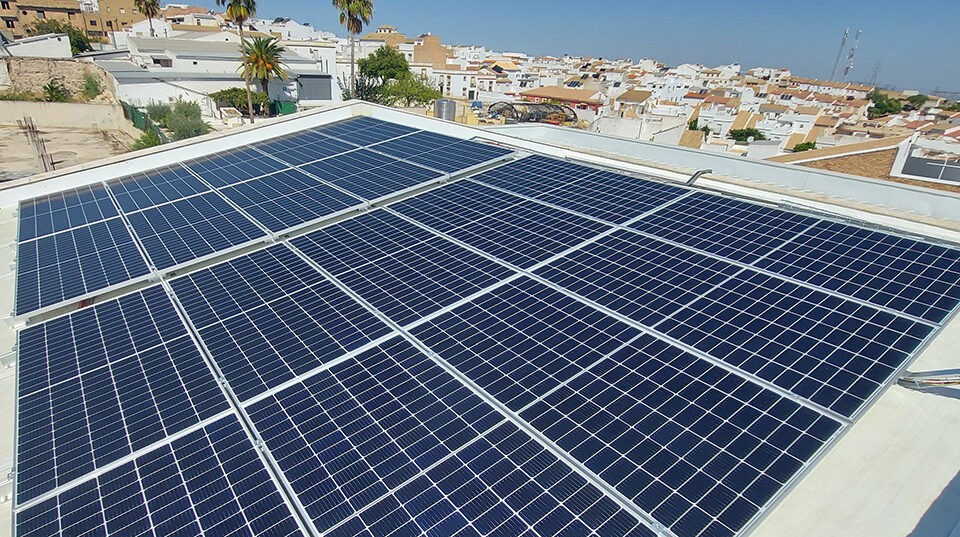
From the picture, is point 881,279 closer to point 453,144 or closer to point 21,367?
point 453,144

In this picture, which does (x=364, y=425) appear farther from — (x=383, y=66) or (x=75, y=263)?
(x=383, y=66)

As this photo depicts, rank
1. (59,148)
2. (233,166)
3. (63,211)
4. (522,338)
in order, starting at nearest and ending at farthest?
1. (522,338)
2. (63,211)
3. (233,166)
4. (59,148)

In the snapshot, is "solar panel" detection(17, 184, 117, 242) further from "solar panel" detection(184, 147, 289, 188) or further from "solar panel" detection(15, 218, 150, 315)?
"solar panel" detection(184, 147, 289, 188)

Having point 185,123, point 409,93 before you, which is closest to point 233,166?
point 185,123

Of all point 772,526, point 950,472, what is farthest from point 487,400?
point 950,472

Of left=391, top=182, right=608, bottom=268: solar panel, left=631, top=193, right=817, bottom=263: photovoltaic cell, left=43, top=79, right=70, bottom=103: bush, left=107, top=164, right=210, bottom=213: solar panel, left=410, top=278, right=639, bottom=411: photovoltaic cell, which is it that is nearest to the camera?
left=410, top=278, right=639, bottom=411: photovoltaic cell

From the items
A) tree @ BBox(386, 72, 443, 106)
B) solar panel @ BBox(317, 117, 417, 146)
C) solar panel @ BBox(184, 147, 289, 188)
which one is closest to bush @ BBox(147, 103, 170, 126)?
tree @ BBox(386, 72, 443, 106)
